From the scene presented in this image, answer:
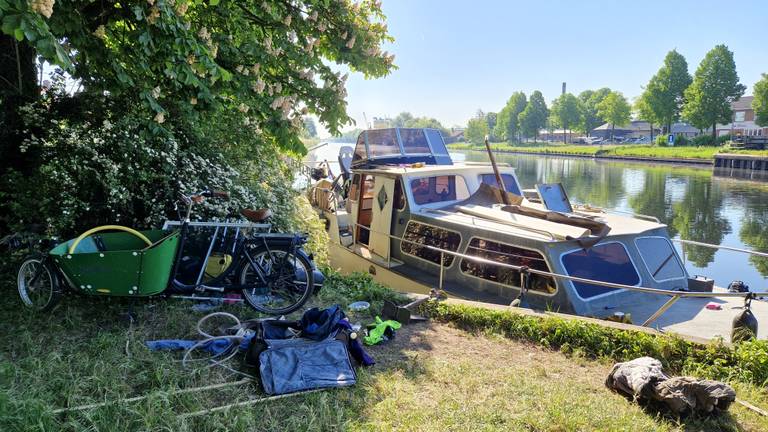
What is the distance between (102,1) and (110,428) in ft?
14.2

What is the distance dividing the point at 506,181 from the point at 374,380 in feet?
23.0

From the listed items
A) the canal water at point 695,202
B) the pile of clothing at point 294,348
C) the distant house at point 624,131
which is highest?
the pile of clothing at point 294,348

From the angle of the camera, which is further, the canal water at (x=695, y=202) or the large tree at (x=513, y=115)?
the large tree at (x=513, y=115)

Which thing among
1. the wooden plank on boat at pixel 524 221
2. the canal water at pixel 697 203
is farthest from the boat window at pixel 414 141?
the canal water at pixel 697 203

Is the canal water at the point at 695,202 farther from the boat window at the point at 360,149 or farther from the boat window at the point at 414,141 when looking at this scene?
the boat window at the point at 414,141

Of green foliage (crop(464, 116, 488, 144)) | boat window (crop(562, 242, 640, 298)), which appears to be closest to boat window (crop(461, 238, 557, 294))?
boat window (crop(562, 242, 640, 298))

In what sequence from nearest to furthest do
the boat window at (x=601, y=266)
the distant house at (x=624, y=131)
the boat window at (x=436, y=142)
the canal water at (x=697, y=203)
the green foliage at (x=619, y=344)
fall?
the green foliage at (x=619, y=344)
the boat window at (x=601, y=266)
the boat window at (x=436, y=142)
the canal water at (x=697, y=203)
the distant house at (x=624, y=131)

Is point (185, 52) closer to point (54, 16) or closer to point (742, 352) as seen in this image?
point (54, 16)

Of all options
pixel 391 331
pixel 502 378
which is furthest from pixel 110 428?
pixel 502 378

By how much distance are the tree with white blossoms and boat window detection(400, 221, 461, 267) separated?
236 centimetres

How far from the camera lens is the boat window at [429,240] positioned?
8273mm

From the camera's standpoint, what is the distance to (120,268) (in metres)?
4.54

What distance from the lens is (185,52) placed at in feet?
17.3

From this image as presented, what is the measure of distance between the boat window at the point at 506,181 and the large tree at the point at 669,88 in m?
58.1
